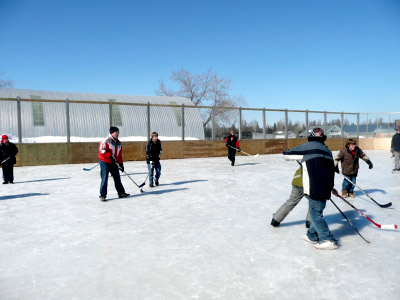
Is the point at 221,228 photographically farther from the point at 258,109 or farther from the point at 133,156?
the point at 258,109

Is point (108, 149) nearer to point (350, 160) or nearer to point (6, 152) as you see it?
point (6, 152)

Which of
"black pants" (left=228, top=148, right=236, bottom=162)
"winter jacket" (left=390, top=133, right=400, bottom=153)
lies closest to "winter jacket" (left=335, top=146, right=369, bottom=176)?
"winter jacket" (left=390, top=133, right=400, bottom=153)

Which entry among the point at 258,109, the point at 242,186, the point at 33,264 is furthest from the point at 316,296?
the point at 258,109

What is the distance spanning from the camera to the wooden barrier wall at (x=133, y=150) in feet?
51.3

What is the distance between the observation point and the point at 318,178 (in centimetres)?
401

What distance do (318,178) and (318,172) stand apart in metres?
0.07

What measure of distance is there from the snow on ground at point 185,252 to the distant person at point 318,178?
8.8 inches

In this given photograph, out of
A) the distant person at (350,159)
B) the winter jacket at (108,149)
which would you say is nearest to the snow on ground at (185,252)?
the distant person at (350,159)

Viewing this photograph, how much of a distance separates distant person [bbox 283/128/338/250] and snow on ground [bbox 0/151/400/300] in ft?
0.73

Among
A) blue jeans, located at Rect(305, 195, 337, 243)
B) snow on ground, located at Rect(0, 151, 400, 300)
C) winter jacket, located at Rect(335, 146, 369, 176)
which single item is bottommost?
snow on ground, located at Rect(0, 151, 400, 300)

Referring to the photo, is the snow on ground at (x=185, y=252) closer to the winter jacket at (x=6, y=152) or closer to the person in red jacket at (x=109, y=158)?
the person in red jacket at (x=109, y=158)

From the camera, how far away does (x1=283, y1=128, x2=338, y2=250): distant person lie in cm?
401

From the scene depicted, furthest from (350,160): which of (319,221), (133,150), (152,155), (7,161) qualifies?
(133,150)

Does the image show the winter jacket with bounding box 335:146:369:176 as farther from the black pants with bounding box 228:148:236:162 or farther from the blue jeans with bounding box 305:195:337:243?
the black pants with bounding box 228:148:236:162
